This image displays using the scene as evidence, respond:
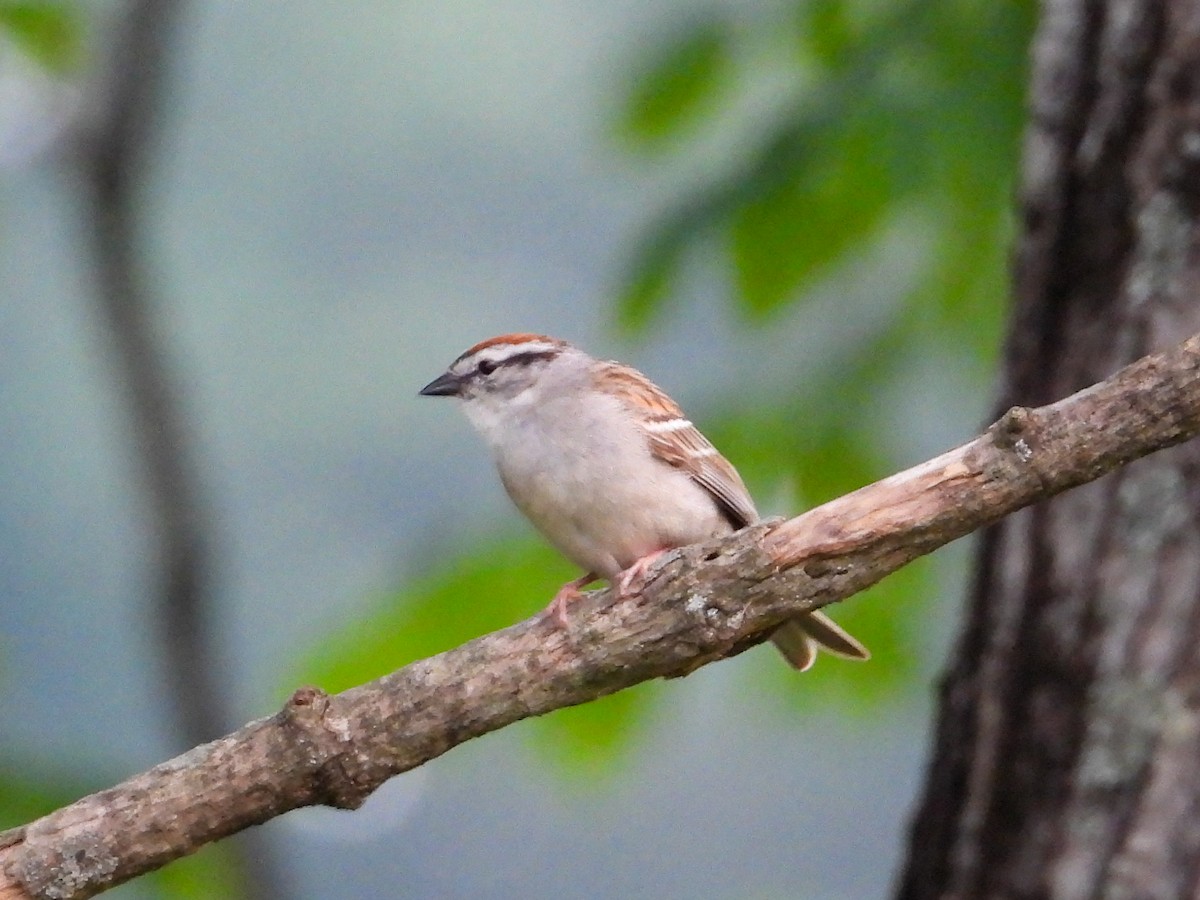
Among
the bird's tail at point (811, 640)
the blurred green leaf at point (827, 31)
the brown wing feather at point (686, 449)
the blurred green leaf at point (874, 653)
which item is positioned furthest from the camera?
the blurred green leaf at point (874, 653)

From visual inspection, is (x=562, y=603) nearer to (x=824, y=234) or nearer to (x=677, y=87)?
(x=824, y=234)

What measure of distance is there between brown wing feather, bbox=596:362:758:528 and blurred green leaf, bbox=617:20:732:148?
43cm

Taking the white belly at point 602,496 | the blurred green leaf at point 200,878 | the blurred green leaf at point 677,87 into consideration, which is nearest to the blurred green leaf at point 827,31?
the blurred green leaf at point 677,87

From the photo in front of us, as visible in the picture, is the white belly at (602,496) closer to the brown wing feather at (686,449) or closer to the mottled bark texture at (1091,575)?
the brown wing feather at (686,449)

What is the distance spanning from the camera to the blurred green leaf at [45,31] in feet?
9.51

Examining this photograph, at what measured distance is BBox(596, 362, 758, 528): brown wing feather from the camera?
2.50m

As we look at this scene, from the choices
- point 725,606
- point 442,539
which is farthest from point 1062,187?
point 442,539

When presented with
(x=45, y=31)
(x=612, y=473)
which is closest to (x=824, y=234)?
(x=612, y=473)

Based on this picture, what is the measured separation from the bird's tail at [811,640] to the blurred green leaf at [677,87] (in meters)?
0.90

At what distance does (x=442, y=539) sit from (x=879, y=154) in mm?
1147

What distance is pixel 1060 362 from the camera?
2266mm

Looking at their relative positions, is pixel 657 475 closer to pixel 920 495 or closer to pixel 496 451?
pixel 496 451

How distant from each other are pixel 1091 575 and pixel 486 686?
0.94 metres

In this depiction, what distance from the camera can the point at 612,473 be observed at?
2.39 meters
